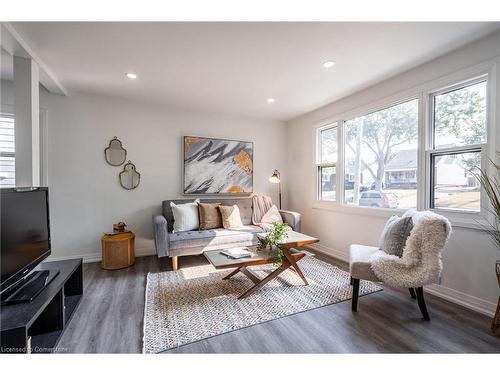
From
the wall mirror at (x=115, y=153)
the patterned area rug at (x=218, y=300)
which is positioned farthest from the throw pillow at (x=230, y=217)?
the wall mirror at (x=115, y=153)

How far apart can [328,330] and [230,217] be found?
2.11 metres

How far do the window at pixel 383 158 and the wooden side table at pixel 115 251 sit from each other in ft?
10.7

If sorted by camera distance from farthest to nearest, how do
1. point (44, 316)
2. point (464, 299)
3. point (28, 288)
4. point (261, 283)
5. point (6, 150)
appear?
point (6, 150)
point (261, 283)
point (464, 299)
point (44, 316)
point (28, 288)

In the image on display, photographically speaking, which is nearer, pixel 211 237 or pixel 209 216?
pixel 211 237

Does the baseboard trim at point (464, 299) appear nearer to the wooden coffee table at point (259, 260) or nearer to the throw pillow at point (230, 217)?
the wooden coffee table at point (259, 260)

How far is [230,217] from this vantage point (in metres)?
3.52

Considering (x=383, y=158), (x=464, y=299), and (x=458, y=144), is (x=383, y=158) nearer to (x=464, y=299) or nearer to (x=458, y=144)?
(x=458, y=144)

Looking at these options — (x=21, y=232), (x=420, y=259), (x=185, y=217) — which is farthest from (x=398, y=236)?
(x=21, y=232)

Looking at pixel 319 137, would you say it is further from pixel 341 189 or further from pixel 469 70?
pixel 469 70

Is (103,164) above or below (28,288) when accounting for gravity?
above

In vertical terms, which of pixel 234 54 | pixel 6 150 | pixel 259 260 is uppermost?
pixel 234 54

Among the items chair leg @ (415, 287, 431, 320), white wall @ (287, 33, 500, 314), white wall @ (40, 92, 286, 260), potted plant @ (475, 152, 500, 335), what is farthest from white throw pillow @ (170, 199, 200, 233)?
potted plant @ (475, 152, 500, 335)

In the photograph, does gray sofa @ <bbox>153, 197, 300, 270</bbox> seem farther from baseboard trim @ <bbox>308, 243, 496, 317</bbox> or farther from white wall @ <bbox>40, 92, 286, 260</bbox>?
baseboard trim @ <bbox>308, 243, 496, 317</bbox>

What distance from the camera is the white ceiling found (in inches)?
71.8
